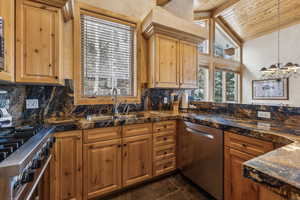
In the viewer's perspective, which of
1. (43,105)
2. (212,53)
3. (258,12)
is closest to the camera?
(43,105)

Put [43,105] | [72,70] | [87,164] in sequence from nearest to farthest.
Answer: [87,164] → [43,105] → [72,70]

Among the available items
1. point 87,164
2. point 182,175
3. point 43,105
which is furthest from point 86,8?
point 182,175

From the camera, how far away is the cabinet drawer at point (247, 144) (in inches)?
48.2

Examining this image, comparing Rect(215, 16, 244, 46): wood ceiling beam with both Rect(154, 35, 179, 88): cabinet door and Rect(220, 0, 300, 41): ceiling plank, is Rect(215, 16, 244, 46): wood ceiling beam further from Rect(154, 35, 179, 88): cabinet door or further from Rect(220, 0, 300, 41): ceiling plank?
Rect(154, 35, 179, 88): cabinet door

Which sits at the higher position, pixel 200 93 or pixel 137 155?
pixel 200 93

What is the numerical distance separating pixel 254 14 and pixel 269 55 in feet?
5.65

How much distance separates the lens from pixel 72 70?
2.01 meters

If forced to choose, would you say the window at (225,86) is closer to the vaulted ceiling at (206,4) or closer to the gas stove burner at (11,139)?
the vaulted ceiling at (206,4)

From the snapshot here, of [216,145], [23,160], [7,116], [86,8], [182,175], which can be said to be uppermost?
[86,8]

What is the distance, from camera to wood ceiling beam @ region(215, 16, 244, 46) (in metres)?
4.95

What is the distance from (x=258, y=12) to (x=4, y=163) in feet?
20.4

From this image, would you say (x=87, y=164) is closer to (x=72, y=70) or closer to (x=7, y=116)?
(x=7, y=116)

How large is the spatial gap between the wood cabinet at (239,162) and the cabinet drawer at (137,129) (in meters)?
0.96

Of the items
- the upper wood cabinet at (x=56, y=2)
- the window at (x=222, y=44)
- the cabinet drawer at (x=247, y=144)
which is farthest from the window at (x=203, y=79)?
the upper wood cabinet at (x=56, y=2)
